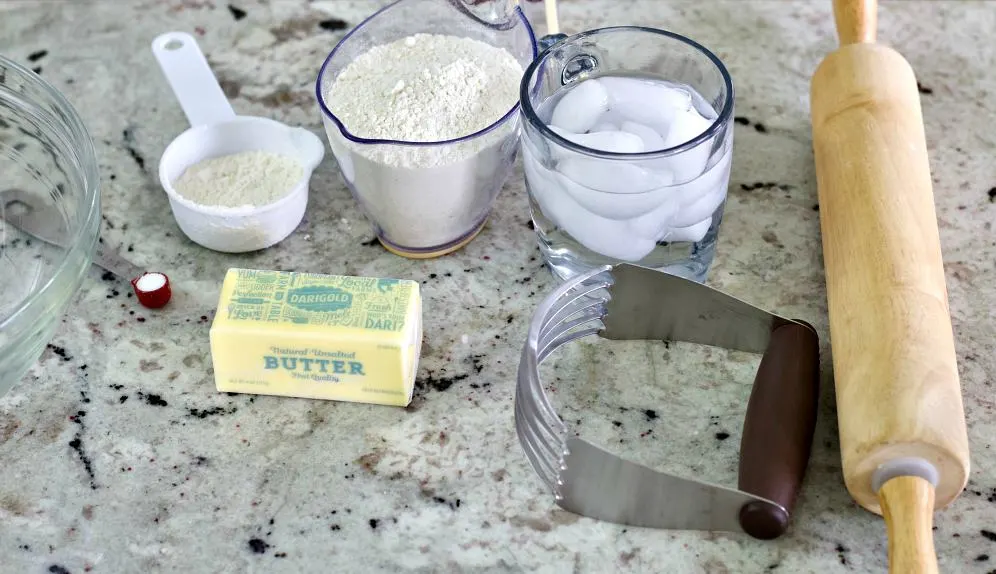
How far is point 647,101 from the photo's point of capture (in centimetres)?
85

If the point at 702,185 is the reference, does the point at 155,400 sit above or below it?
below

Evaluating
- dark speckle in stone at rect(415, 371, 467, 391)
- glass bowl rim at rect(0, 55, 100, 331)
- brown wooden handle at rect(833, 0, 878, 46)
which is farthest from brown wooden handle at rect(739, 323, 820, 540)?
glass bowl rim at rect(0, 55, 100, 331)

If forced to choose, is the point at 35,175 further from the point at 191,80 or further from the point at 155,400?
the point at 155,400

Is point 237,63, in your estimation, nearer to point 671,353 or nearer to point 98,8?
point 98,8

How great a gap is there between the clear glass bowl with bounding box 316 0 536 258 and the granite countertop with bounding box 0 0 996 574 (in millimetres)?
40

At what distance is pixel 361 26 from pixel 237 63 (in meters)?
0.26

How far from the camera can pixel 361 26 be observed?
3.12 feet

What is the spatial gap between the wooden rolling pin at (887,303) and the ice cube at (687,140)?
5.2 inches

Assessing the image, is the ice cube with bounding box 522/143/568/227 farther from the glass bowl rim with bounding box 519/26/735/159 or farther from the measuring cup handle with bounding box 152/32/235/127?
the measuring cup handle with bounding box 152/32/235/127

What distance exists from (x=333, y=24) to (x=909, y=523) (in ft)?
2.69

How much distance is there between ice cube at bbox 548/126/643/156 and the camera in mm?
806

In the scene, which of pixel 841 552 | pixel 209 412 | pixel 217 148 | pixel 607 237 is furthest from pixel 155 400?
pixel 841 552

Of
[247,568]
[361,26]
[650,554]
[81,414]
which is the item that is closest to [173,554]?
[247,568]

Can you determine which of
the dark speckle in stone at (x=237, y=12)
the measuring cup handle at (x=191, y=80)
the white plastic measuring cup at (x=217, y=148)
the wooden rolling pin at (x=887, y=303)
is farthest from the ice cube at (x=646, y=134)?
the dark speckle in stone at (x=237, y=12)
